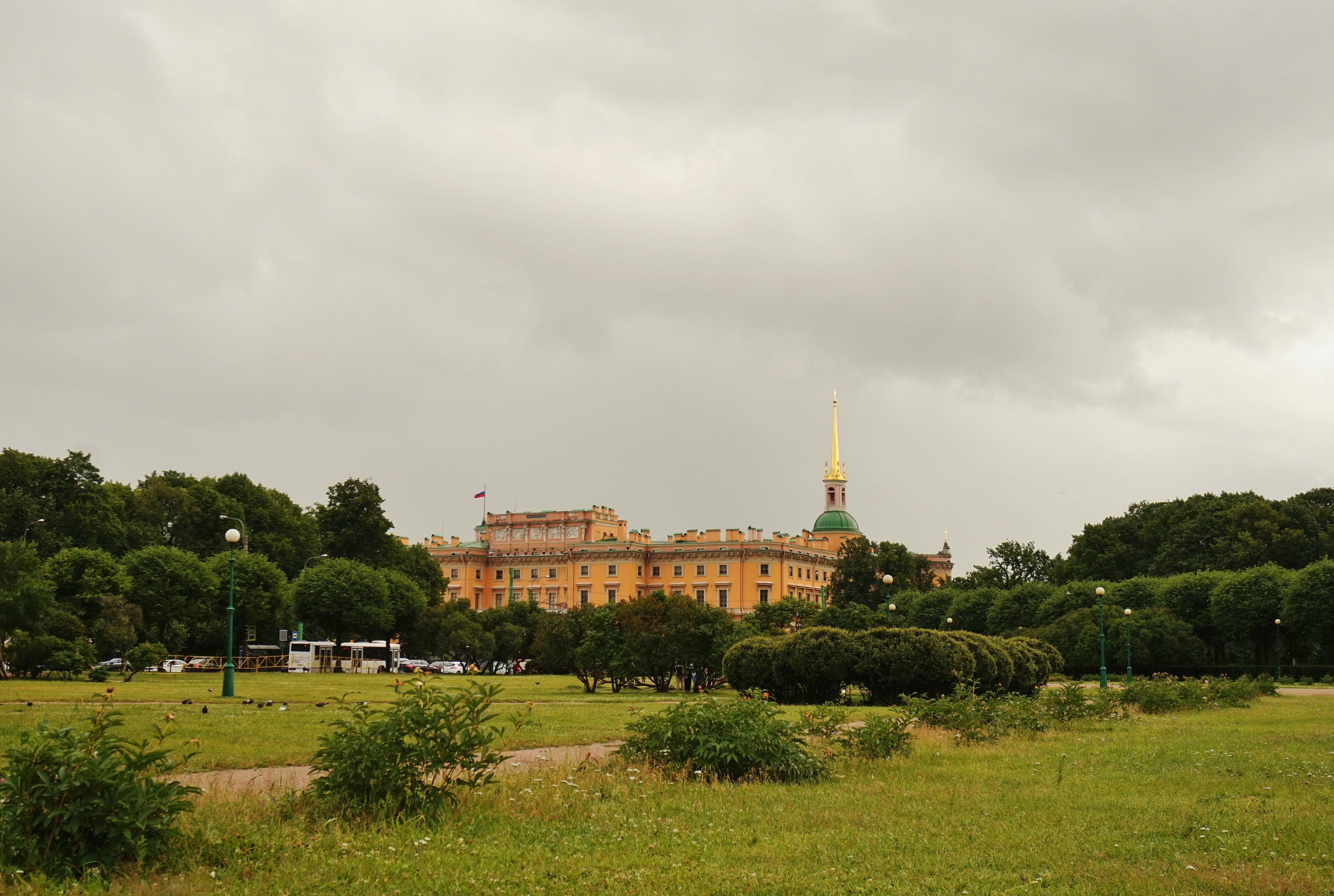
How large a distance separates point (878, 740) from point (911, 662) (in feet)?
42.4

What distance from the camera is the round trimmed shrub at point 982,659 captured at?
90.7 ft

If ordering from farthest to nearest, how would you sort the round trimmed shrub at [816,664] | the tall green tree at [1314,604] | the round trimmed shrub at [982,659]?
the tall green tree at [1314,604] → the round trimmed shrub at [982,659] → the round trimmed shrub at [816,664]

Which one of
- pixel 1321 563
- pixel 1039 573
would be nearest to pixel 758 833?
pixel 1321 563

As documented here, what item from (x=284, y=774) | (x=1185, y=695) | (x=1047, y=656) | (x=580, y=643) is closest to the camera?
(x=284, y=774)

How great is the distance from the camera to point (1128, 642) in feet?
159

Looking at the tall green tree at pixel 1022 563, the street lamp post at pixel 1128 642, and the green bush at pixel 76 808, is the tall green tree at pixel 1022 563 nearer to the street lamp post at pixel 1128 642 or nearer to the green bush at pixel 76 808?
the street lamp post at pixel 1128 642

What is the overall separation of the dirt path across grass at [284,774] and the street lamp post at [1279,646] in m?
48.6

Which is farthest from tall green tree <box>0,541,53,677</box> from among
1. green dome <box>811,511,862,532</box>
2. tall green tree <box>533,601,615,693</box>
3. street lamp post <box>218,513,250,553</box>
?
green dome <box>811,511,862,532</box>

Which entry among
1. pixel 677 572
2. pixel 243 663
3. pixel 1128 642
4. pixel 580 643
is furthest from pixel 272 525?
pixel 1128 642

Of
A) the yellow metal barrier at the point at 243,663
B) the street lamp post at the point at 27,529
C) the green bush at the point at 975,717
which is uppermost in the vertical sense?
the street lamp post at the point at 27,529

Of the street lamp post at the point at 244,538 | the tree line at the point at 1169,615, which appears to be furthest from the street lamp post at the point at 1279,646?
the street lamp post at the point at 244,538

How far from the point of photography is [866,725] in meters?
14.0

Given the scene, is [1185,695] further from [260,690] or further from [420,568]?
[420,568]

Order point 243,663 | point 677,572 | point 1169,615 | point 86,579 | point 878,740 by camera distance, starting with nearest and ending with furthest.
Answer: point 878,740
point 86,579
point 243,663
point 1169,615
point 677,572
